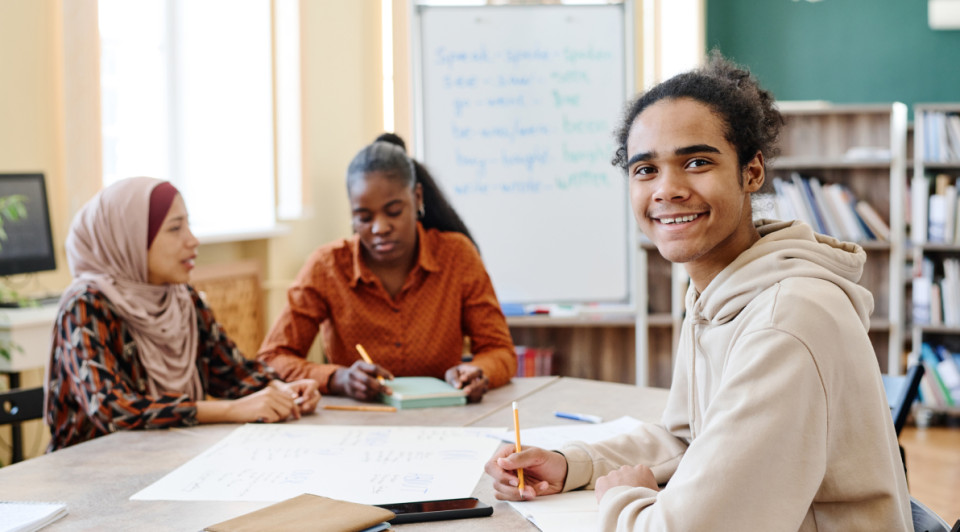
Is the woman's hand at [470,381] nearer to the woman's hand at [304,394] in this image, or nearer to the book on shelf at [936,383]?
the woman's hand at [304,394]

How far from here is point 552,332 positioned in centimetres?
431

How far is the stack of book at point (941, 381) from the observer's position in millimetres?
4977

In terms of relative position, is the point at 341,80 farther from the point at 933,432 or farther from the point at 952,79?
the point at 952,79

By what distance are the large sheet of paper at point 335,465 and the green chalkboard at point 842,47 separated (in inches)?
223

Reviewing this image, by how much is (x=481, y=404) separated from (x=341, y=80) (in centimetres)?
305

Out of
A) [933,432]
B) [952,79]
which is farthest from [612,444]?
[952,79]

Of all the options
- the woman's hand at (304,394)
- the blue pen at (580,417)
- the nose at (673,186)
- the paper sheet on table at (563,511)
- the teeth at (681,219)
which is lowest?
the blue pen at (580,417)

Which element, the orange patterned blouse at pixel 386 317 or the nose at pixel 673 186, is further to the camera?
the orange patterned blouse at pixel 386 317

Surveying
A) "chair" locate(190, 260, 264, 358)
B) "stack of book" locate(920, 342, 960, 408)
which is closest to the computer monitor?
"chair" locate(190, 260, 264, 358)

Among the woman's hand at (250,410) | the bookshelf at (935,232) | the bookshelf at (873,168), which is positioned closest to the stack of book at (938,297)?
the bookshelf at (935,232)

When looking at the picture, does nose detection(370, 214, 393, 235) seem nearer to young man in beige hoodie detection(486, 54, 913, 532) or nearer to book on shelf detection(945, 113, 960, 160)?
young man in beige hoodie detection(486, 54, 913, 532)

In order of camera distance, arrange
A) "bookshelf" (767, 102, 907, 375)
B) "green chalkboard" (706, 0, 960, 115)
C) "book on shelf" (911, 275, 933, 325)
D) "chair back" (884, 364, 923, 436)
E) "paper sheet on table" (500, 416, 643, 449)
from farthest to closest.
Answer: "green chalkboard" (706, 0, 960, 115)
"book on shelf" (911, 275, 933, 325)
"bookshelf" (767, 102, 907, 375)
"chair back" (884, 364, 923, 436)
"paper sheet on table" (500, 416, 643, 449)

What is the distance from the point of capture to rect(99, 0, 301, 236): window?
380 centimetres

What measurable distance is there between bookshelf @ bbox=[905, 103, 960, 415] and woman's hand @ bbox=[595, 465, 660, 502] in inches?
170
